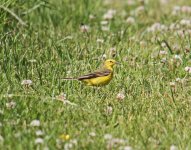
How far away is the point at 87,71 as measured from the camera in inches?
287

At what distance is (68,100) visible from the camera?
6.20 meters

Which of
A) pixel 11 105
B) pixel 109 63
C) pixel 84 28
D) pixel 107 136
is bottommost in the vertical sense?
pixel 107 136

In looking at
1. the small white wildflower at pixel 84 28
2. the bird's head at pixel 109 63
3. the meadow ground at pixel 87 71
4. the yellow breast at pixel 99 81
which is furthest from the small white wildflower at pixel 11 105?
the small white wildflower at pixel 84 28

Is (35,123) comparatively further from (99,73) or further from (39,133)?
(99,73)

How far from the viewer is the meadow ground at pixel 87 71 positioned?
17.7 feet

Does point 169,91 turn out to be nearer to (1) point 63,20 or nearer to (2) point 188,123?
(2) point 188,123

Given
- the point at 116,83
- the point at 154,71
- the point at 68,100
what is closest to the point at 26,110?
the point at 68,100

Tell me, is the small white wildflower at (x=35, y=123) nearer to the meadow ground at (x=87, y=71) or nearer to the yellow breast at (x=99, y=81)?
the meadow ground at (x=87, y=71)

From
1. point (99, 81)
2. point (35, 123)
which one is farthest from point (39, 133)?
point (99, 81)

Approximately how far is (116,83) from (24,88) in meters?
1.04

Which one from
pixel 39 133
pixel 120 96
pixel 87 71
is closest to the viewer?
pixel 39 133

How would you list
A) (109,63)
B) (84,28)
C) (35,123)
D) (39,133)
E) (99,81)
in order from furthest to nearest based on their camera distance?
1. (84,28)
2. (109,63)
3. (99,81)
4. (35,123)
5. (39,133)

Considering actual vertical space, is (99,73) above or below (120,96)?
above

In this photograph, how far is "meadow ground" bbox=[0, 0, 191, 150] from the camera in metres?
5.41
